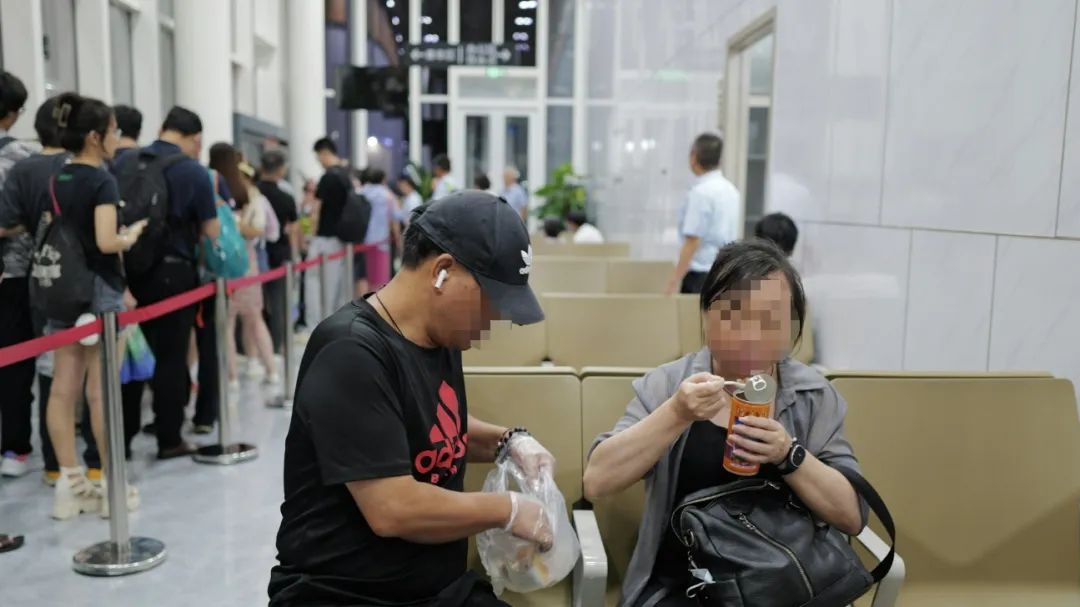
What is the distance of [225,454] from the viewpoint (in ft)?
15.5

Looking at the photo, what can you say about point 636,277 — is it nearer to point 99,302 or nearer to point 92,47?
point 99,302

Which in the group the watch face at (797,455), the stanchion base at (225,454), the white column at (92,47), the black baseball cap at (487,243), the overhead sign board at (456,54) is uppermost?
the overhead sign board at (456,54)

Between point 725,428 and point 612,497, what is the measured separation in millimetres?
464

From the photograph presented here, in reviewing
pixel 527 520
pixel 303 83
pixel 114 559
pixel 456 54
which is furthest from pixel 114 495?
pixel 456 54

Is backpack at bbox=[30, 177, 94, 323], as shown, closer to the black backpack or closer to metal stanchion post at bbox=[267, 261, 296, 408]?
metal stanchion post at bbox=[267, 261, 296, 408]

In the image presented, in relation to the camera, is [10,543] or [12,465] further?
[12,465]

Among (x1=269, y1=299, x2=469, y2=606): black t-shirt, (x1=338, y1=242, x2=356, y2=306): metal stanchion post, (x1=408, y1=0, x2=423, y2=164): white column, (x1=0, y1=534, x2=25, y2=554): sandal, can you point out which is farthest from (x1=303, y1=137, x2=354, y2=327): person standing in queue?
(x1=408, y1=0, x2=423, y2=164): white column

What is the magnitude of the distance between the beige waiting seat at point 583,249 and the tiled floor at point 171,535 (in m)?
3.63

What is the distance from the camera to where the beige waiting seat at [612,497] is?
2268 millimetres

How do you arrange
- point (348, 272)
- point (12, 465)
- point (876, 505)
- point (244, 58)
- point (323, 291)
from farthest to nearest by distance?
point (244, 58)
point (323, 291)
point (348, 272)
point (12, 465)
point (876, 505)

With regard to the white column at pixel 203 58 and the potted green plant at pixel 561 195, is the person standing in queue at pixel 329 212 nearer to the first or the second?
the white column at pixel 203 58

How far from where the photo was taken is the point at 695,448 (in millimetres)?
1928

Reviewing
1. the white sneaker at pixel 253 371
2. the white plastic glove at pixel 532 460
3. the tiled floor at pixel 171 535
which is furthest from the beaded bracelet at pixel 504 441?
the white sneaker at pixel 253 371

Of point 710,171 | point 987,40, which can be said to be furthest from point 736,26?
point 987,40
